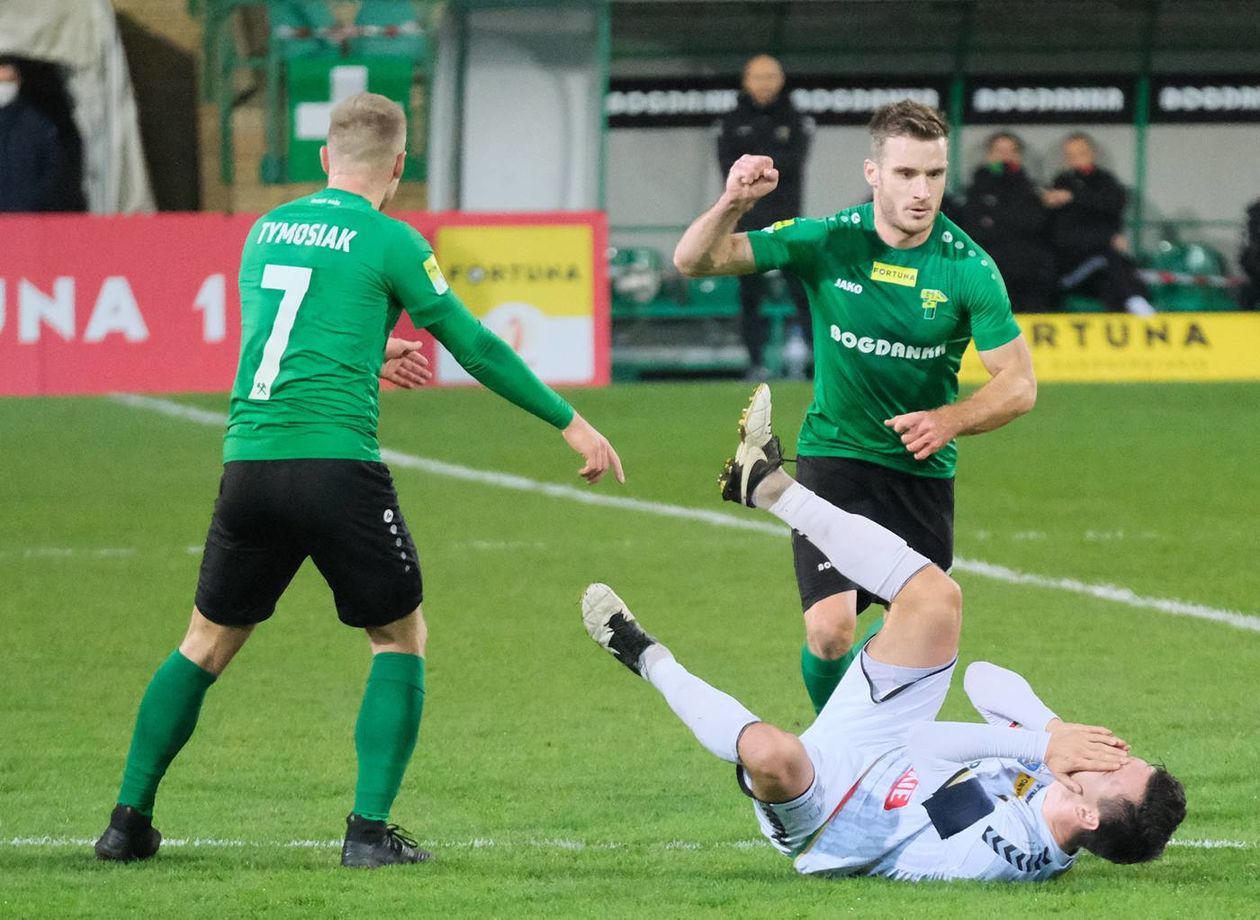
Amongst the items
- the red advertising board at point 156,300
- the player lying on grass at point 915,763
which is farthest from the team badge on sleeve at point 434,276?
the red advertising board at point 156,300

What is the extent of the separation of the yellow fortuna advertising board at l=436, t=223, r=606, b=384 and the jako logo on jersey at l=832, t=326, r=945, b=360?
33.8 feet

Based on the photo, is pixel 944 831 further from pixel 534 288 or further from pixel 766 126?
pixel 766 126

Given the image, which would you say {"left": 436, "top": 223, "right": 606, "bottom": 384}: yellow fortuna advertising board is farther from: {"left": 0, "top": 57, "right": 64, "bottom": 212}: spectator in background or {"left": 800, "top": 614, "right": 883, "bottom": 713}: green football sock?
{"left": 800, "top": 614, "right": 883, "bottom": 713}: green football sock

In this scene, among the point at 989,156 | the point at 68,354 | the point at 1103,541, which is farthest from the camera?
the point at 989,156

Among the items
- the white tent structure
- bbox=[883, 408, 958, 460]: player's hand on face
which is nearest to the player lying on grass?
bbox=[883, 408, 958, 460]: player's hand on face

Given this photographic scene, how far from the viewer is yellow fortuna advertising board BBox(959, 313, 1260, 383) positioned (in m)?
18.2

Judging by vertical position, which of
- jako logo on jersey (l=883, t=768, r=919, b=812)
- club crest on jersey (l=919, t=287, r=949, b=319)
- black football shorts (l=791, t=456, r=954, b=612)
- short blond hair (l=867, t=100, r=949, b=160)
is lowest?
jako logo on jersey (l=883, t=768, r=919, b=812)

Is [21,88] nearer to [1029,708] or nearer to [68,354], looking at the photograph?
[68,354]

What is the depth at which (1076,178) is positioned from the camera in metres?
18.7

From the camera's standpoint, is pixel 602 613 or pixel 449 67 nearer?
pixel 602 613

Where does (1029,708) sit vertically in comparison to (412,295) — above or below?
below

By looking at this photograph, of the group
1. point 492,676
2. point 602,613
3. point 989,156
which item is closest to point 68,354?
point 989,156

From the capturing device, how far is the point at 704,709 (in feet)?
17.5

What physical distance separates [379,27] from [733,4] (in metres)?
3.56
